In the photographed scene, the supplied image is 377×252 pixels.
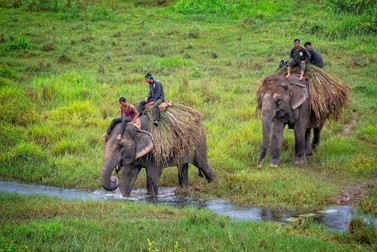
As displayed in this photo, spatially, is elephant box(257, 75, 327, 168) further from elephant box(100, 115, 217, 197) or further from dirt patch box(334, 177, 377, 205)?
elephant box(100, 115, 217, 197)

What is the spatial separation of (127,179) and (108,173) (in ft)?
2.24

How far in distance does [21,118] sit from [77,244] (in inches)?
319

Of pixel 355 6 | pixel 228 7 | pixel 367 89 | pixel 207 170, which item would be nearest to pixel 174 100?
pixel 207 170

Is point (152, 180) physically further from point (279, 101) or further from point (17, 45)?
point (17, 45)

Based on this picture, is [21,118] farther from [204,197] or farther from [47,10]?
[47,10]

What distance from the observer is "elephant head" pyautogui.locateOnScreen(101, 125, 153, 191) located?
8.51 metres

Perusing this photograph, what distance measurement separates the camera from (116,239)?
595 centimetres

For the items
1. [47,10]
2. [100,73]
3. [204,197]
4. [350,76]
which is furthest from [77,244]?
[47,10]

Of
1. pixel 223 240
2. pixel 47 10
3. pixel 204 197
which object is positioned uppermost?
pixel 47 10

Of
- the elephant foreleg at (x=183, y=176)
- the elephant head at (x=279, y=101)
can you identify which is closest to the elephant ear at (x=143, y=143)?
the elephant foreleg at (x=183, y=176)

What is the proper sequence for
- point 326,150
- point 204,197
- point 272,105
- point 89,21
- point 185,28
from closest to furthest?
point 204,197, point 272,105, point 326,150, point 185,28, point 89,21

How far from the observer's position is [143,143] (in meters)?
8.76

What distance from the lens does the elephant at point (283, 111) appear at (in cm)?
1084

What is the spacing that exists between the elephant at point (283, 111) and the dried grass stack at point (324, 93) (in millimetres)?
169
